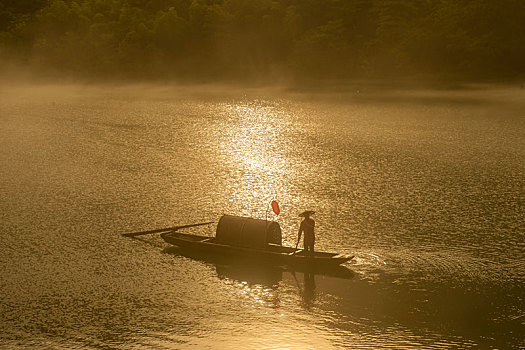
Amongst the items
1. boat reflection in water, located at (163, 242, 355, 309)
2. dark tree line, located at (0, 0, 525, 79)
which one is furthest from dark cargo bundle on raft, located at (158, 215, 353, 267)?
dark tree line, located at (0, 0, 525, 79)

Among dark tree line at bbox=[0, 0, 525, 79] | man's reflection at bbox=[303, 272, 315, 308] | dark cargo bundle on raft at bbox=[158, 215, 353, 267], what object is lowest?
man's reflection at bbox=[303, 272, 315, 308]

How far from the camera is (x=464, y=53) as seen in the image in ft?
348

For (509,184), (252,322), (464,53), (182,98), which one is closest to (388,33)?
(464,53)

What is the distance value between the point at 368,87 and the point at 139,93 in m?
30.7

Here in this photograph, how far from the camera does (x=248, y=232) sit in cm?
2758

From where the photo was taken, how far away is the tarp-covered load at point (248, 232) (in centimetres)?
2733

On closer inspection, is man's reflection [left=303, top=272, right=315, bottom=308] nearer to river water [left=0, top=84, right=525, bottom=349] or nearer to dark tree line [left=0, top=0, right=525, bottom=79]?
river water [left=0, top=84, right=525, bottom=349]

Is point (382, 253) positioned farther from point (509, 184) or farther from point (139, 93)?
point (139, 93)

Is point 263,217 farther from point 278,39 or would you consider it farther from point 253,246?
point 278,39

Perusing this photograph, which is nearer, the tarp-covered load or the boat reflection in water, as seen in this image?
the boat reflection in water

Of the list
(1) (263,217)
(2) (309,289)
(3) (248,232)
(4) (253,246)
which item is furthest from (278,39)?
(2) (309,289)

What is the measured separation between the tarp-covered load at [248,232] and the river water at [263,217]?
1.00 metres

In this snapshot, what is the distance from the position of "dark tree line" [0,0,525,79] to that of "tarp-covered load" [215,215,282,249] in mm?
84389

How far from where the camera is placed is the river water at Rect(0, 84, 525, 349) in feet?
72.7
